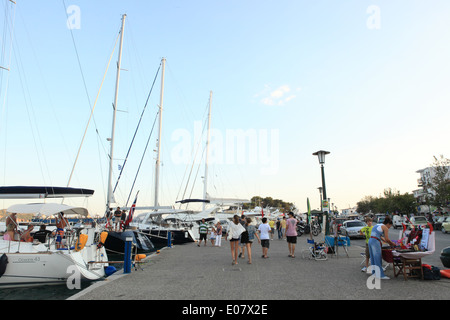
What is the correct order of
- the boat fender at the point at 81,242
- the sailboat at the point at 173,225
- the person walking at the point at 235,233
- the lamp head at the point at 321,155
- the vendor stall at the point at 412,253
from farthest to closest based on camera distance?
the sailboat at the point at 173,225, the lamp head at the point at 321,155, the person walking at the point at 235,233, the boat fender at the point at 81,242, the vendor stall at the point at 412,253

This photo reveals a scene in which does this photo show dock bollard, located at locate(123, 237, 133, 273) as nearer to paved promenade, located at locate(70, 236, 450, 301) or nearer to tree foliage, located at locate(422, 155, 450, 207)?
paved promenade, located at locate(70, 236, 450, 301)

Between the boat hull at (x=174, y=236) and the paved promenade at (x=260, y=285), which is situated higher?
the paved promenade at (x=260, y=285)

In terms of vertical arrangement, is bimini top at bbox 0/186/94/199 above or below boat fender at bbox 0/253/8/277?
above

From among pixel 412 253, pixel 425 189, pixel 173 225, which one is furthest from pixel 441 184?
pixel 412 253

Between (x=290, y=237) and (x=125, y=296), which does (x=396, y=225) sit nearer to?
(x=290, y=237)

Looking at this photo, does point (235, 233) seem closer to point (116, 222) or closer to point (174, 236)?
point (116, 222)

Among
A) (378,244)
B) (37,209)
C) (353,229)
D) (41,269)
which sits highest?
(37,209)

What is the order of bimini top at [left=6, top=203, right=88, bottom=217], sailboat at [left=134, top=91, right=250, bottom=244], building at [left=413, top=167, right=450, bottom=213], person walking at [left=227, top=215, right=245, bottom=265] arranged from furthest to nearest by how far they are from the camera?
1. building at [left=413, top=167, right=450, bottom=213]
2. sailboat at [left=134, top=91, right=250, bottom=244]
3. person walking at [left=227, top=215, right=245, bottom=265]
4. bimini top at [left=6, top=203, right=88, bottom=217]

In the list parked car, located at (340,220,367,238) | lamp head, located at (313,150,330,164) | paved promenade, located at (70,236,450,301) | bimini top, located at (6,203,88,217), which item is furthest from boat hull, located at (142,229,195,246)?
paved promenade, located at (70,236,450,301)

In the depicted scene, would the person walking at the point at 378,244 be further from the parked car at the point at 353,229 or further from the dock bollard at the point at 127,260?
the parked car at the point at 353,229

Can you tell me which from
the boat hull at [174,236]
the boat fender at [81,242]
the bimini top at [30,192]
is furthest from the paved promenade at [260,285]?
the boat hull at [174,236]

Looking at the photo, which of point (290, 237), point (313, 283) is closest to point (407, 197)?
point (290, 237)
